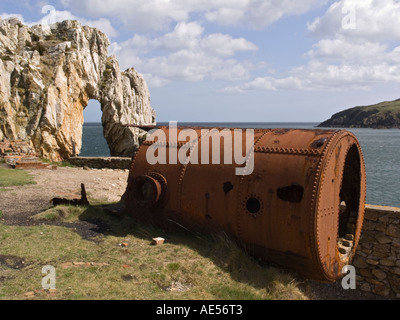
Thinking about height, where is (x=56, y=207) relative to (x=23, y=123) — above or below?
below

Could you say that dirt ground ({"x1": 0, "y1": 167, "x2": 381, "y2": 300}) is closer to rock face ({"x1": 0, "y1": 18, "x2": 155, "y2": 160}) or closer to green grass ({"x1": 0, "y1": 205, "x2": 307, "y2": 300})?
green grass ({"x1": 0, "y1": 205, "x2": 307, "y2": 300})

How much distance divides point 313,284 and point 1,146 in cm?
1633

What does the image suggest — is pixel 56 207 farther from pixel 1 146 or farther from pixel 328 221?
pixel 1 146

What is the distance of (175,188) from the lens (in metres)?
6.33

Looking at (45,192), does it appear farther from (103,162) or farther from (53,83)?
(53,83)

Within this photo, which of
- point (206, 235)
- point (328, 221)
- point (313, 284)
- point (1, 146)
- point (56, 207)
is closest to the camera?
point (328, 221)

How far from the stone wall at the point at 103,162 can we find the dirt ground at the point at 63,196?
4283 millimetres

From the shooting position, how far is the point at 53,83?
884 inches

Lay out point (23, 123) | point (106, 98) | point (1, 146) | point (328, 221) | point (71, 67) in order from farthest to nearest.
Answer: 1. point (106, 98)
2. point (71, 67)
3. point (23, 123)
4. point (1, 146)
5. point (328, 221)

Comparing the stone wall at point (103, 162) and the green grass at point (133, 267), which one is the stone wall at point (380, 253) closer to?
the green grass at point (133, 267)

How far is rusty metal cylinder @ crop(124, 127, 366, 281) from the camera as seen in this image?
4.96 metres

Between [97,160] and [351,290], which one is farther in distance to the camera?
[97,160]
